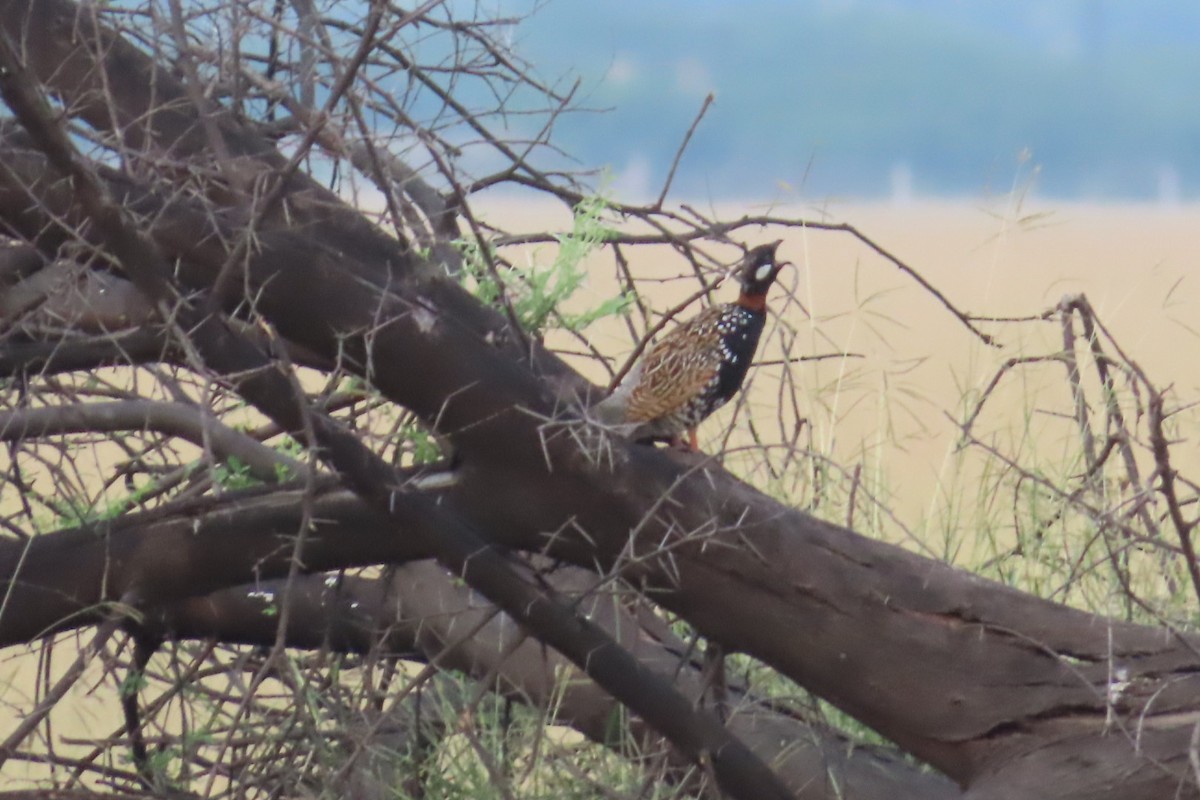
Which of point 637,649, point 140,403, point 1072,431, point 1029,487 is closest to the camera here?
point 140,403

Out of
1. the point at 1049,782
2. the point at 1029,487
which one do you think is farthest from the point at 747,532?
the point at 1029,487

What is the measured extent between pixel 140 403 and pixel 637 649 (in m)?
0.71

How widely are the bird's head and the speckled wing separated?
0.08 m

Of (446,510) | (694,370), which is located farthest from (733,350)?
(446,510)

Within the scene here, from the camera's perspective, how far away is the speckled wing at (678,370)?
1438 mm

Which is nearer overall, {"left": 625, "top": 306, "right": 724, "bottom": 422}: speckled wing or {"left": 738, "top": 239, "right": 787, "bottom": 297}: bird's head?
{"left": 625, "top": 306, "right": 724, "bottom": 422}: speckled wing

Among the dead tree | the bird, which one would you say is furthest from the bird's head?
the dead tree

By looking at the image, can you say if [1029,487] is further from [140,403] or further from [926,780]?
[140,403]

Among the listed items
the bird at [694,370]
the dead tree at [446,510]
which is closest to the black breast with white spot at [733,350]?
the bird at [694,370]

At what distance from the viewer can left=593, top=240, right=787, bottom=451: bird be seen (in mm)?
1442

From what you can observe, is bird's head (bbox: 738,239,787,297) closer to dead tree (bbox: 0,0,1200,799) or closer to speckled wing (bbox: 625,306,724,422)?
Answer: speckled wing (bbox: 625,306,724,422)

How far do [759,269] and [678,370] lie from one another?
0.25 metres

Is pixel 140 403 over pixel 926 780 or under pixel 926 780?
over

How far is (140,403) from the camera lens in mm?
1409
